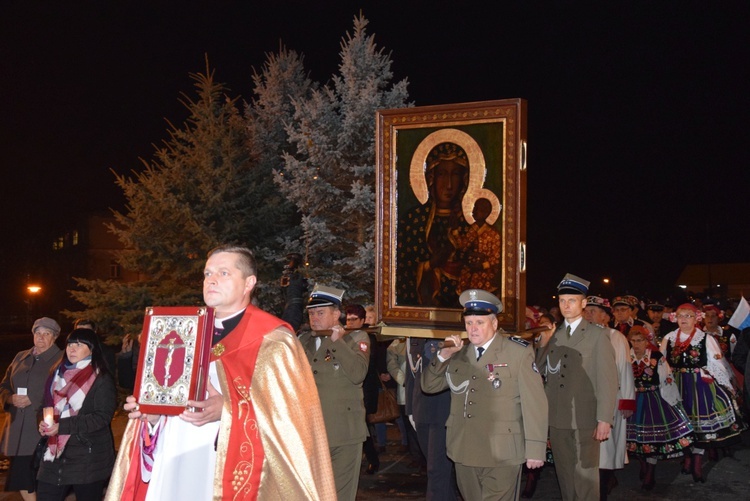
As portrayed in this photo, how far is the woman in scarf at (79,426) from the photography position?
637 centimetres

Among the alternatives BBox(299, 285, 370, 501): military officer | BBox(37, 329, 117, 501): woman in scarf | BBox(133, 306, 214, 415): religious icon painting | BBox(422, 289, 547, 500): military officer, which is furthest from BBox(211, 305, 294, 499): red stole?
BBox(299, 285, 370, 501): military officer

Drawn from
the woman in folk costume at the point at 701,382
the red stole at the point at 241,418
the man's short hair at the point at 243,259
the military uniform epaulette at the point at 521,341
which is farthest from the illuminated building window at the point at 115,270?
the red stole at the point at 241,418

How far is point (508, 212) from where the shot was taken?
293 inches

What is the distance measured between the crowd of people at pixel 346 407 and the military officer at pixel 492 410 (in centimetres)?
1

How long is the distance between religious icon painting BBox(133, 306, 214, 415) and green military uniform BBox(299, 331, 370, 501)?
3350mm

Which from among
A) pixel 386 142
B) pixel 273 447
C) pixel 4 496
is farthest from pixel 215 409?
pixel 4 496

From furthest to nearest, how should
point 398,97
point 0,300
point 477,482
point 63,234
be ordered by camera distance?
point 63,234, point 0,300, point 398,97, point 477,482

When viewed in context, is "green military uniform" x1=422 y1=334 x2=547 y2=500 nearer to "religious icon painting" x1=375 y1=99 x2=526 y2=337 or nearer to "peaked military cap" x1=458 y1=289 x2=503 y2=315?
"peaked military cap" x1=458 y1=289 x2=503 y2=315

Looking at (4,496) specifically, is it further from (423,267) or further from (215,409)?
(215,409)

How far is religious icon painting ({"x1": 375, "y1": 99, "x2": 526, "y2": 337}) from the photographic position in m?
7.47

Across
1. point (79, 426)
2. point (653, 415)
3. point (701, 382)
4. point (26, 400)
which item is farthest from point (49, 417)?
point (701, 382)

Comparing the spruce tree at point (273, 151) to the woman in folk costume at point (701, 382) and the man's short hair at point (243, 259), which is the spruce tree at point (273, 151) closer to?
the woman in folk costume at point (701, 382)

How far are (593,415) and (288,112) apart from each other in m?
17.0

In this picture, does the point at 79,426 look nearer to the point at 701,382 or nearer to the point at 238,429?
the point at 238,429
